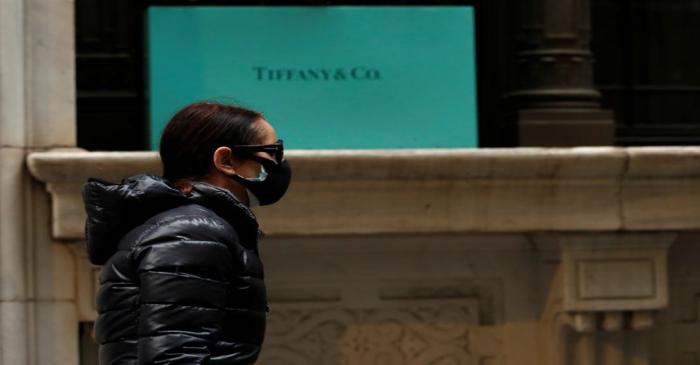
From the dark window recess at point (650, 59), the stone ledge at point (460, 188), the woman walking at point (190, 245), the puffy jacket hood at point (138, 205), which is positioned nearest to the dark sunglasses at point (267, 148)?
the woman walking at point (190, 245)

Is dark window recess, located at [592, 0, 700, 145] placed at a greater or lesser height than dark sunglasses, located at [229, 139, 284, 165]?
greater

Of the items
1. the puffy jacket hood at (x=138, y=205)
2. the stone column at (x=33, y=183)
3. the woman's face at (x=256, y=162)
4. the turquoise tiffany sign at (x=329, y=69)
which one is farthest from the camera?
the turquoise tiffany sign at (x=329, y=69)

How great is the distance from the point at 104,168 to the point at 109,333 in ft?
12.2

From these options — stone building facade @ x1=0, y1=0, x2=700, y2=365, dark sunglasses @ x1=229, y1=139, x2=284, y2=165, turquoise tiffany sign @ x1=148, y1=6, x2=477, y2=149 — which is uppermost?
turquoise tiffany sign @ x1=148, y1=6, x2=477, y2=149

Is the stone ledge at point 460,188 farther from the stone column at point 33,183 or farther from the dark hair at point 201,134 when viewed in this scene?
the dark hair at point 201,134

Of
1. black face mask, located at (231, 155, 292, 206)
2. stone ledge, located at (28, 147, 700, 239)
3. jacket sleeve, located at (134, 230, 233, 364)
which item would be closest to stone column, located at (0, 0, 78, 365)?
stone ledge, located at (28, 147, 700, 239)

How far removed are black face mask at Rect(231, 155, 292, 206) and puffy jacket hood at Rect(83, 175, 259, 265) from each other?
0.09 metres

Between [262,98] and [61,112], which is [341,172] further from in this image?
[61,112]

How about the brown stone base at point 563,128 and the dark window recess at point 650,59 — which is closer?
the brown stone base at point 563,128

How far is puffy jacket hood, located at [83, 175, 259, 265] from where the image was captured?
131 inches

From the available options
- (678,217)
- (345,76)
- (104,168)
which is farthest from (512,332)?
(104,168)

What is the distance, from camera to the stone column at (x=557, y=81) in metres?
7.70

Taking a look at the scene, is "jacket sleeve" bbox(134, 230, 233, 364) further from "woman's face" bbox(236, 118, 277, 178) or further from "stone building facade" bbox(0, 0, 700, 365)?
"stone building facade" bbox(0, 0, 700, 365)

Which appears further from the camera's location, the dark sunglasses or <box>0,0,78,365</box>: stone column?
<box>0,0,78,365</box>: stone column
